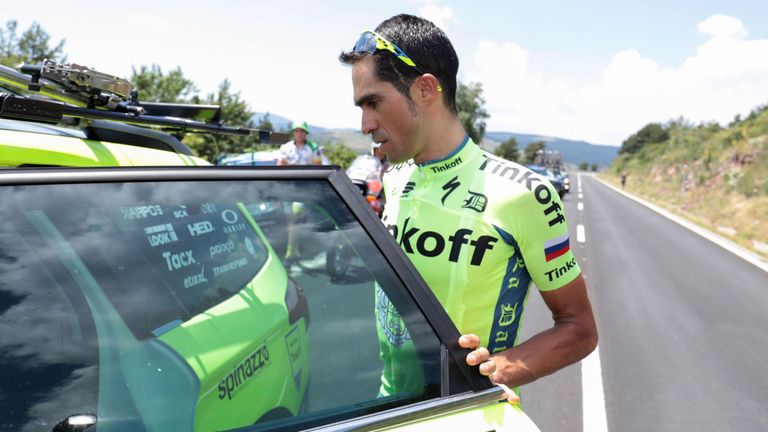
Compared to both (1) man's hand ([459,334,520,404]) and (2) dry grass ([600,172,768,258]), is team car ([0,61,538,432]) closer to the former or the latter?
(1) man's hand ([459,334,520,404])

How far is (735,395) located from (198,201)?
502 cm

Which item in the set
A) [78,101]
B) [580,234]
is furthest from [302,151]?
[580,234]

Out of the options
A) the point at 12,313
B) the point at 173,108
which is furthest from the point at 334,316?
the point at 173,108

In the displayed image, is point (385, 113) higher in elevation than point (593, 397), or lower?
higher

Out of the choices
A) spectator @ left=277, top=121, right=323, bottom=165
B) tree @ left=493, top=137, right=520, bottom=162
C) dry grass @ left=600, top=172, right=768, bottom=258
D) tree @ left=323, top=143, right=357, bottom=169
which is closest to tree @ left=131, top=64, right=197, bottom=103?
tree @ left=323, top=143, right=357, bottom=169

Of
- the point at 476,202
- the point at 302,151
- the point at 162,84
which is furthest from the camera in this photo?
the point at 162,84

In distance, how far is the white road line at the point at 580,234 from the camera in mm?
13797

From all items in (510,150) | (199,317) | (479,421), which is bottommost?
(479,421)

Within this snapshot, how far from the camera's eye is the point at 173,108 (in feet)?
8.00

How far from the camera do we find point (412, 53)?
160 cm

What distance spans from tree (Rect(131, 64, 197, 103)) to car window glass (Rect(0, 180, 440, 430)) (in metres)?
21.7

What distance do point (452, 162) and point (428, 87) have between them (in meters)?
0.26

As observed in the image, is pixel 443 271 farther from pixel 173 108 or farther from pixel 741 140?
pixel 741 140

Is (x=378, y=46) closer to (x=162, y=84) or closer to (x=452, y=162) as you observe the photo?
(x=452, y=162)
